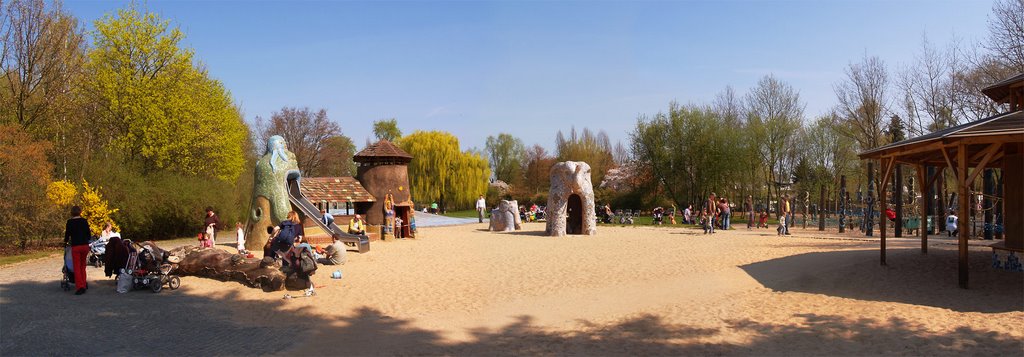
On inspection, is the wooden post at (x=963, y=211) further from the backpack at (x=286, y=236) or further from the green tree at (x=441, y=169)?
the green tree at (x=441, y=169)

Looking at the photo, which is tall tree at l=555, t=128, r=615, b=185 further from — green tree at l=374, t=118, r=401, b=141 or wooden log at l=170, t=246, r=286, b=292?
wooden log at l=170, t=246, r=286, b=292

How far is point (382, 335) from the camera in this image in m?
9.02

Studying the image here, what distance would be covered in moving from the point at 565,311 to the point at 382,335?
310 centimetres

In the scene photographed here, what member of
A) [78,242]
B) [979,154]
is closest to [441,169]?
[78,242]

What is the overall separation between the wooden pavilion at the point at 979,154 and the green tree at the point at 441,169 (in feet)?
120

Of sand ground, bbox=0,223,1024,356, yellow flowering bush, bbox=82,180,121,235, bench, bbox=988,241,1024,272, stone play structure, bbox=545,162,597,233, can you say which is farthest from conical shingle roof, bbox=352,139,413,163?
bench, bbox=988,241,1024,272

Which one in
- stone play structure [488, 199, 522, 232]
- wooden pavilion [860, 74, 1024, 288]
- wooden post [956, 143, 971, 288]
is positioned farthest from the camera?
stone play structure [488, 199, 522, 232]

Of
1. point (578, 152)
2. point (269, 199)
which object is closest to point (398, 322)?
point (269, 199)

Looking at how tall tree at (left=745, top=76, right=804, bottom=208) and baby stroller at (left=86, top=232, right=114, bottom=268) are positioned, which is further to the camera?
tall tree at (left=745, top=76, right=804, bottom=208)

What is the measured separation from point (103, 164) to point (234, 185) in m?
7.04

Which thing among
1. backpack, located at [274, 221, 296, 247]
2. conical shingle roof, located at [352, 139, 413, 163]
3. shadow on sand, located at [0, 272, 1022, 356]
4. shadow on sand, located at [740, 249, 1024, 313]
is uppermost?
conical shingle roof, located at [352, 139, 413, 163]

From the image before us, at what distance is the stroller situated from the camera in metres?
11.5

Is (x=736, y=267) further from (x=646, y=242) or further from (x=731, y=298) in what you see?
(x=646, y=242)

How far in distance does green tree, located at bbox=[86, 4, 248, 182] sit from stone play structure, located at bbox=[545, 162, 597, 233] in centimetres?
1578
